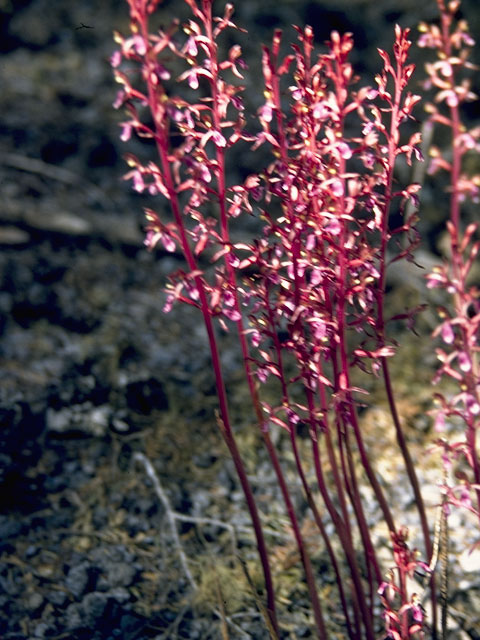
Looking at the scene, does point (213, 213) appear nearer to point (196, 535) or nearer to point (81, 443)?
point (81, 443)

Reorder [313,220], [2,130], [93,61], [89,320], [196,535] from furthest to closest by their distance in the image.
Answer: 1. [93,61]
2. [2,130]
3. [89,320]
4. [196,535]
5. [313,220]

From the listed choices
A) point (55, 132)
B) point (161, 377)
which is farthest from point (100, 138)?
point (161, 377)

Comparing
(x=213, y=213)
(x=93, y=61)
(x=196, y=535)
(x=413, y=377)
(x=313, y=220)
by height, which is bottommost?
(x=196, y=535)

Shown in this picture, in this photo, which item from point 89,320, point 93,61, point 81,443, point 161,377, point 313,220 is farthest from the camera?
point 93,61

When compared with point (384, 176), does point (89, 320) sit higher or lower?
higher

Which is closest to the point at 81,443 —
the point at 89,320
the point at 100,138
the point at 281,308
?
the point at 89,320

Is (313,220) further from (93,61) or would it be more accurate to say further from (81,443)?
(93,61)

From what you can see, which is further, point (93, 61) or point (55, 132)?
point (93, 61)
